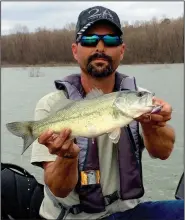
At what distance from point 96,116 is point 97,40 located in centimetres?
92

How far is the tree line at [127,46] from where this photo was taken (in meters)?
30.1

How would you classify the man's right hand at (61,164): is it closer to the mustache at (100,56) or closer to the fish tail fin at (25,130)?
the fish tail fin at (25,130)

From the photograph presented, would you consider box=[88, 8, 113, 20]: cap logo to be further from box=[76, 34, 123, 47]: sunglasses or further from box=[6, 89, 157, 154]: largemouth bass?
box=[6, 89, 157, 154]: largemouth bass

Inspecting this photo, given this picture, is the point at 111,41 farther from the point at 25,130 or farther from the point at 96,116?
the point at 25,130

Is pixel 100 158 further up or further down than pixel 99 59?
further down

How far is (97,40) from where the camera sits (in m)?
3.57

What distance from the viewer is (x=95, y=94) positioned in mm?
3008

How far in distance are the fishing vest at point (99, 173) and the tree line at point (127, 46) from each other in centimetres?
2570

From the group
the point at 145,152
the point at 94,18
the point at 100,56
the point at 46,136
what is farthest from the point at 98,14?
the point at 145,152

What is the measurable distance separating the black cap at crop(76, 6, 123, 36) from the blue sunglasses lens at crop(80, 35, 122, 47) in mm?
104

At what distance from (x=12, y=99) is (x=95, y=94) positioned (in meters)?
15.3

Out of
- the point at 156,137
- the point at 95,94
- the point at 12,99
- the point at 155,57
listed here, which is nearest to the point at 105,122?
the point at 95,94

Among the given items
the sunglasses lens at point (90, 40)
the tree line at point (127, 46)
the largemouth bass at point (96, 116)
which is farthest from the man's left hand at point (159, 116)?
the tree line at point (127, 46)

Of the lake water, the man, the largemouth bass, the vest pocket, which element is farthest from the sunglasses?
the lake water
